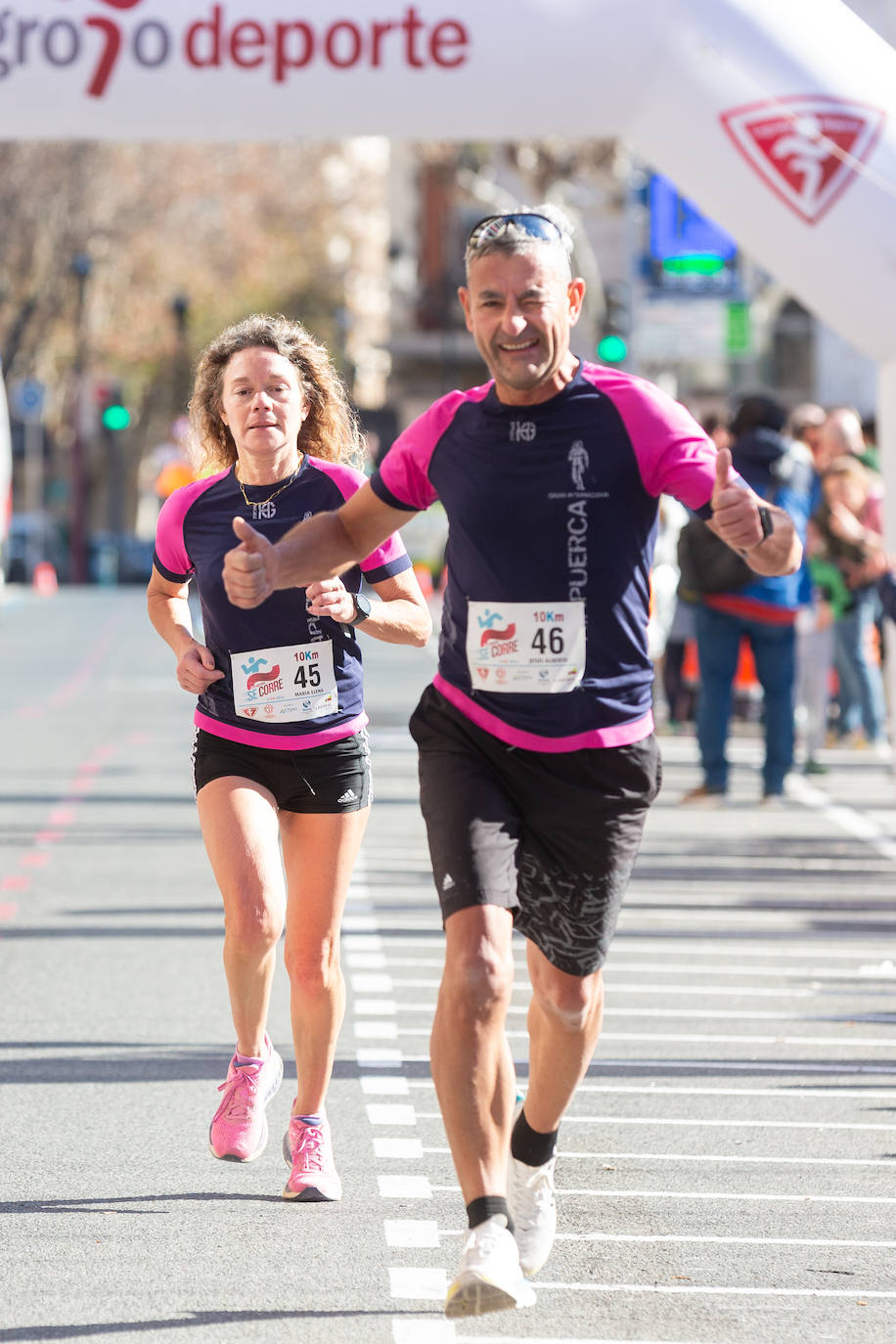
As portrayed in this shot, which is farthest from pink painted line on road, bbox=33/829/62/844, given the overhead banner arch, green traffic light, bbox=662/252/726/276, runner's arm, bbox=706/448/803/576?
green traffic light, bbox=662/252/726/276

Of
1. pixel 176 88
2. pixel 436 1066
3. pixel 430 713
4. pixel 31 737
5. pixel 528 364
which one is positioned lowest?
pixel 31 737

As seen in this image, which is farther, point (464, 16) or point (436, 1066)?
point (464, 16)

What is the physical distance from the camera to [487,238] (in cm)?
480

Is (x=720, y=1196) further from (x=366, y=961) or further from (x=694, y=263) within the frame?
(x=694, y=263)

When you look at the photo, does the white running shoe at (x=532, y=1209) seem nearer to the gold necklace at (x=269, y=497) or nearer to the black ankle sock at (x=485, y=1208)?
the black ankle sock at (x=485, y=1208)

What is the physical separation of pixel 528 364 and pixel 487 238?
275 mm

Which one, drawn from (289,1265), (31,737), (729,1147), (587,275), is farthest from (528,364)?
(587,275)

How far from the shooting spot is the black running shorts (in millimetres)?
5762

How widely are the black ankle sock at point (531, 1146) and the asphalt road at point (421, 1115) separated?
0.27 m

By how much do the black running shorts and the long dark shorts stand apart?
800 millimetres

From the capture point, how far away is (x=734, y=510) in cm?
445

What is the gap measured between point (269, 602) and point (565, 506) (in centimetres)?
117

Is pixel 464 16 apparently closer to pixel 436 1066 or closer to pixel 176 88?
pixel 176 88

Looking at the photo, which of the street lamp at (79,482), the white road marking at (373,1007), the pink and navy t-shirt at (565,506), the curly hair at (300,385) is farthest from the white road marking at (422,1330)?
the street lamp at (79,482)
